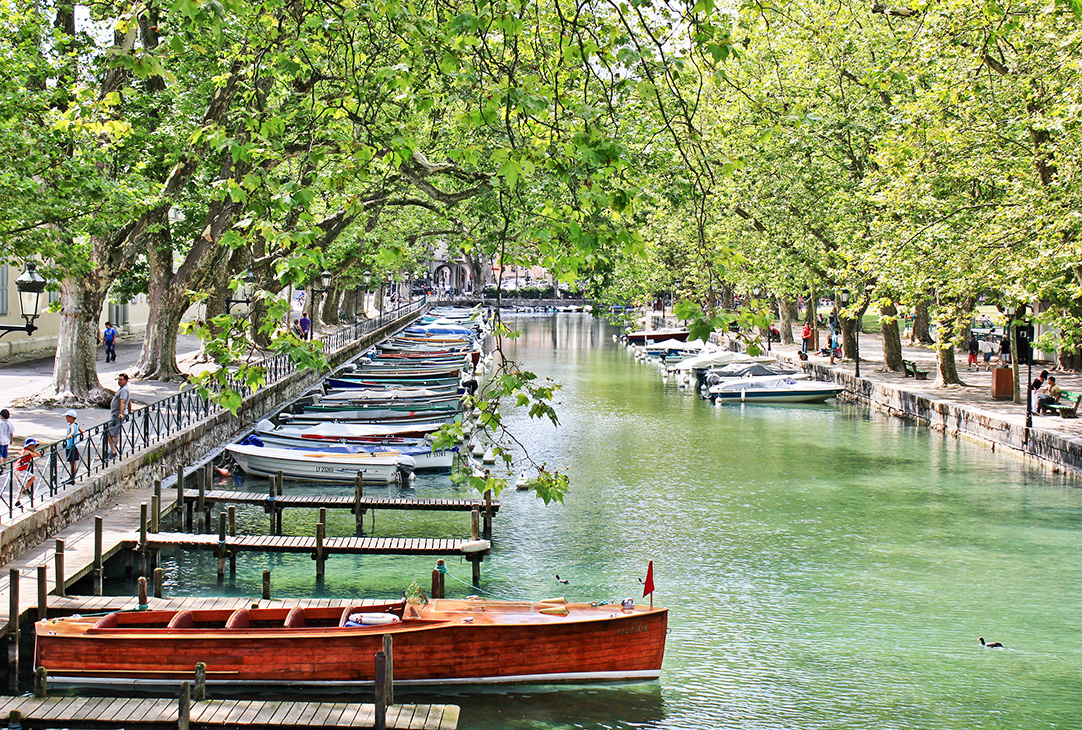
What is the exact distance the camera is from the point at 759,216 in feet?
136

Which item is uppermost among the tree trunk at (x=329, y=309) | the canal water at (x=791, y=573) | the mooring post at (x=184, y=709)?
the tree trunk at (x=329, y=309)

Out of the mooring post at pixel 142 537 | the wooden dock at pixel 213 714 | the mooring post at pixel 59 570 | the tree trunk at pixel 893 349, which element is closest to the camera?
the wooden dock at pixel 213 714

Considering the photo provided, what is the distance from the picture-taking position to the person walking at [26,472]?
16.3m

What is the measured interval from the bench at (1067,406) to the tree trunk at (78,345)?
26.7 m

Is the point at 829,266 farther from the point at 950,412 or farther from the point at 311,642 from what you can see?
the point at 311,642

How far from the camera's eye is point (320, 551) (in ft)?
57.5

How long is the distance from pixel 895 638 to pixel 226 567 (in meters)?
11.7

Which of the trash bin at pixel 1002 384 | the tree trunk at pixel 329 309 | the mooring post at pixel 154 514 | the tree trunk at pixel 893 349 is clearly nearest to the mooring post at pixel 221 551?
the mooring post at pixel 154 514

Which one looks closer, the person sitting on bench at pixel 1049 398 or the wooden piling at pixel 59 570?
the wooden piling at pixel 59 570

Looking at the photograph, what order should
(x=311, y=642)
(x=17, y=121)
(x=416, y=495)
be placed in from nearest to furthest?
(x=311, y=642) < (x=17, y=121) < (x=416, y=495)

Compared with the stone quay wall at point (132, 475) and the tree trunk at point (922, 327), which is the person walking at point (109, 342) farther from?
the tree trunk at point (922, 327)

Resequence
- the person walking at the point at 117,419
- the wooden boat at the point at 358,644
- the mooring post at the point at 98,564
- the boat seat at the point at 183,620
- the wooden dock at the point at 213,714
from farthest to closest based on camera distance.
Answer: the person walking at the point at 117,419
the mooring post at the point at 98,564
the boat seat at the point at 183,620
the wooden boat at the point at 358,644
the wooden dock at the point at 213,714

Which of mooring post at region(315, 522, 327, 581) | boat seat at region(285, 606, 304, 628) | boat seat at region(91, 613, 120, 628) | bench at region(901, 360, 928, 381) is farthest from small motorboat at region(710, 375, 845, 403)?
boat seat at region(91, 613, 120, 628)

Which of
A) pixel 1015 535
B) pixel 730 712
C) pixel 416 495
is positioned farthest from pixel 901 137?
pixel 730 712
